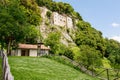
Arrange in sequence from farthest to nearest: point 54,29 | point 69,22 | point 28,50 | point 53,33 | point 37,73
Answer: point 69,22 → point 54,29 → point 53,33 → point 28,50 → point 37,73

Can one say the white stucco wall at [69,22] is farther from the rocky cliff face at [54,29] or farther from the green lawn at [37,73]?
the green lawn at [37,73]

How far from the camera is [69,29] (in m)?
127

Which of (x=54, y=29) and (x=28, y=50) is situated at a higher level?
(x=54, y=29)

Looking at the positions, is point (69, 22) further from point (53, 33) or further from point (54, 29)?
point (53, 33)

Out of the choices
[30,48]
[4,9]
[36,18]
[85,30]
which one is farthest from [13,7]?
[85,30]

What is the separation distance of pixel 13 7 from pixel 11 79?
46.6m

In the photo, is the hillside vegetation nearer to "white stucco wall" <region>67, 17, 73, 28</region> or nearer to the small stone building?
"white stucco wall" <region>67, 17, 73, 28</region>

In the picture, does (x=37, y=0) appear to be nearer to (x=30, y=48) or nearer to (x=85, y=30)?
(x=85, y=30)

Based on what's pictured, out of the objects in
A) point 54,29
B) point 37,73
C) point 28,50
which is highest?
point 54,29

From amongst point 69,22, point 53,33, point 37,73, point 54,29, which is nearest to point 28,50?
point 53,33

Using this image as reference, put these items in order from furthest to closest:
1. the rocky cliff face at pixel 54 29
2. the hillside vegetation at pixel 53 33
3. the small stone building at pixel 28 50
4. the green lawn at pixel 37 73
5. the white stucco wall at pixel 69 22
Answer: the white stucco wall at pixel 69 22, the rocky cliff face at pixel 54 29, the small stone building at pixel 28 50, the hillside vegetation at pixel 53 33, the green lawn at pixel 37 73

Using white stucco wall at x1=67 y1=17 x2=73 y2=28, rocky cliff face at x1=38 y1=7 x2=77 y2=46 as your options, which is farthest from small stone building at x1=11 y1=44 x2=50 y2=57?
white stucco wall at x1=67 y1=17 x2=73 y2=28

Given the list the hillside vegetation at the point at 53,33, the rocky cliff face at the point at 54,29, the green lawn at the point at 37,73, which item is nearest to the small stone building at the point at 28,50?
the hillside vegetation at the point at 53,33

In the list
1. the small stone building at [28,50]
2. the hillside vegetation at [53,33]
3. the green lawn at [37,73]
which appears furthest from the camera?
the small stone building at [28,50]
